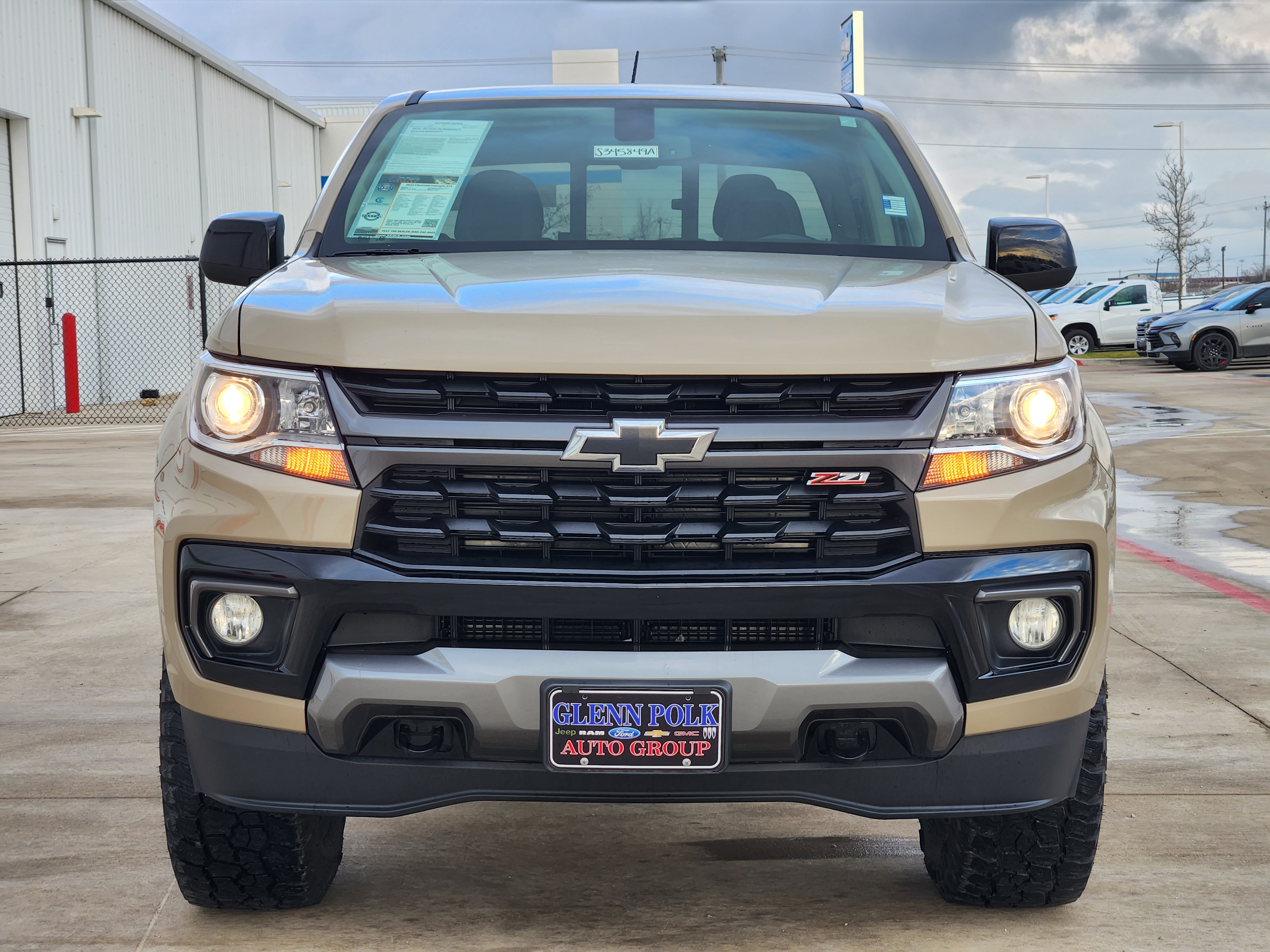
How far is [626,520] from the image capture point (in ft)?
8.49

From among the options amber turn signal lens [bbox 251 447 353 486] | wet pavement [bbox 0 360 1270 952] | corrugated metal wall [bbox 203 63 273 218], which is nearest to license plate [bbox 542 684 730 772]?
amber turn signal lens [bbox 251 447 353 486]

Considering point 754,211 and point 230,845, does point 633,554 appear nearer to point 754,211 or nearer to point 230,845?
point 230,845

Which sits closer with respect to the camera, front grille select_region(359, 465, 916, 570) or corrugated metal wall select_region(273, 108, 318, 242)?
front grille select_region(359, 465, 916, 570)

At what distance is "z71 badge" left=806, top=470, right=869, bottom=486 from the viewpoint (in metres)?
2.59

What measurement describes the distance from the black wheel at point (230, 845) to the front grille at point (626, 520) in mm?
681

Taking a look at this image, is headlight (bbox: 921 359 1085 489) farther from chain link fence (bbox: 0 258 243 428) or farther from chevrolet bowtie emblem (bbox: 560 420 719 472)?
chain link fence (bbox: 0 258 243 428)

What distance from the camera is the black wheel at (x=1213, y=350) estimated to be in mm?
26219

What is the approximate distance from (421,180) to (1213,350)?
25.0 metres

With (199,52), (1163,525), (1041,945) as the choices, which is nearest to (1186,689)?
(1041,945)

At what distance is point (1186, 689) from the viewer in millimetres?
5195

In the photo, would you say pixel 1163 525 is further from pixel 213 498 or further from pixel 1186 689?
pixel 213 498

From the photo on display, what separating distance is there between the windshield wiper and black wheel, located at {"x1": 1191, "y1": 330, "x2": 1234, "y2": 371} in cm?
2504

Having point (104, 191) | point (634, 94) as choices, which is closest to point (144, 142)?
point (104, 191)

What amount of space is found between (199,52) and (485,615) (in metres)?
28.4
